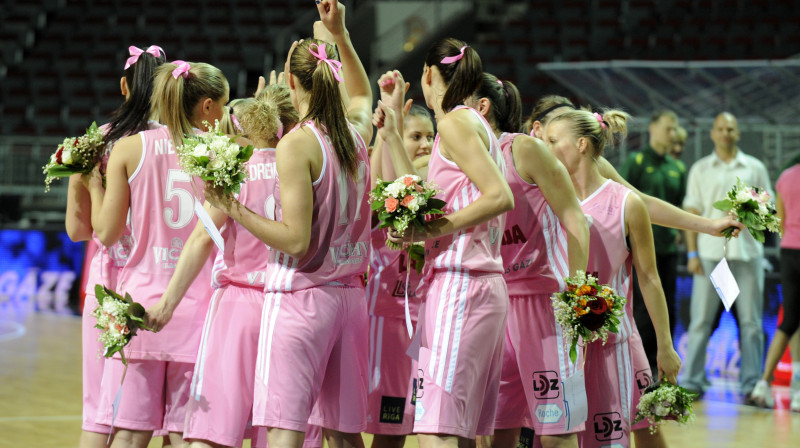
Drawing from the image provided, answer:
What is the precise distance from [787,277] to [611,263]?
4171 millimetres

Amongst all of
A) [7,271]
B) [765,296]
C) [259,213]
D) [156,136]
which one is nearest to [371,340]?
[259,213]

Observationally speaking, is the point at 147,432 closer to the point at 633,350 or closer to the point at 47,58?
the point at 633,350

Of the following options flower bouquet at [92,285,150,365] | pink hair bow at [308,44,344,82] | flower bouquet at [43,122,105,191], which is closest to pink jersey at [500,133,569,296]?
pink hair bow at [308,44,344,82]

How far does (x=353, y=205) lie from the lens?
3604mm

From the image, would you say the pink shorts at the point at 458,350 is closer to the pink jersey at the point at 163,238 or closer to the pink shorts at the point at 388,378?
the pink shorts at the point at 388,378

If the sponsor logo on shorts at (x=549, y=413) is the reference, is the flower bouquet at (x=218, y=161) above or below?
above

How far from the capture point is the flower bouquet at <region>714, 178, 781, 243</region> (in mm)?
4332

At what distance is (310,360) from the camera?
3459 millimetres

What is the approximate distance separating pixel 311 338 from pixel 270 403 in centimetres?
26

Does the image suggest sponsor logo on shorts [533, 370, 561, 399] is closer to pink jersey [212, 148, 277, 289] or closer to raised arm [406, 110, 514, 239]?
raised arm [406, 110, 514, 239]

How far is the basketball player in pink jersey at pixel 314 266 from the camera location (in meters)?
3.40

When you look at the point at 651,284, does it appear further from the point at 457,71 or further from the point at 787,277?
the point at 787,277

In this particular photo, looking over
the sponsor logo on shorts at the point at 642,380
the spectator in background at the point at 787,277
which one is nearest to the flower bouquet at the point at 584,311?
the sponsor logo on shorts at the point at 642,380

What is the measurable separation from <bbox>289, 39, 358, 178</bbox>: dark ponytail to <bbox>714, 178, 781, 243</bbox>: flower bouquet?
5.68 feet
